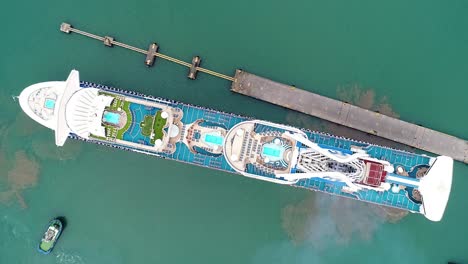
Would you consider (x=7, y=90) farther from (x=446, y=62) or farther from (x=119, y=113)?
(x=446, y=62)

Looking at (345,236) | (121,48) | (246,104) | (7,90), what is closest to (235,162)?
(246,104)

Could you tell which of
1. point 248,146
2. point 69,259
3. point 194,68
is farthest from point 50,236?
point 194,68

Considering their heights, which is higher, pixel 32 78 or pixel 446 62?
pixel 446 62

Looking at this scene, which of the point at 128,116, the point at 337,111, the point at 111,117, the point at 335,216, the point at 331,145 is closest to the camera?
the point at 111,117

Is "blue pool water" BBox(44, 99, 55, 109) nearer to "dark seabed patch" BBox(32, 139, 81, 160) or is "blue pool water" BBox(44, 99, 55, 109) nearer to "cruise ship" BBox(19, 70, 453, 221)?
"cruise ship" BBox(19, 70, 453, 221)

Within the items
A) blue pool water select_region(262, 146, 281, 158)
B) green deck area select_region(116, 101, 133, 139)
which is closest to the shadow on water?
green deck area select_region(116, 101, 133, 139)

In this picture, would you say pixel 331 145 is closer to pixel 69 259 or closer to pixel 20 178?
pixel 69 259
